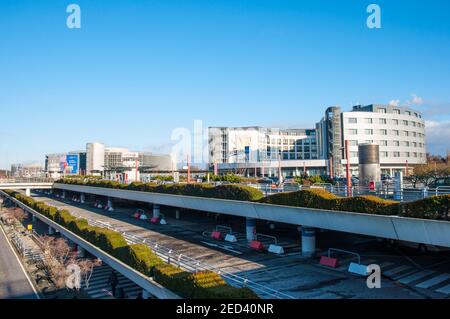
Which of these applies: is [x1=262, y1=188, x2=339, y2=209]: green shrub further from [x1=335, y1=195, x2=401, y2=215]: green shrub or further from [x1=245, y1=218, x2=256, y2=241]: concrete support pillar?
[x1=245, y1=218, x2=256, y2=241]: concrete support pillar

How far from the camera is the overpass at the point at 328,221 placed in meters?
16.1

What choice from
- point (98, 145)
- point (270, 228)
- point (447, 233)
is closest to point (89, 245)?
point (270, 228)

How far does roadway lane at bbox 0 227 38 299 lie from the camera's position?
25647 millimetres

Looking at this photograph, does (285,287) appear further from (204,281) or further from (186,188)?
(186,188)

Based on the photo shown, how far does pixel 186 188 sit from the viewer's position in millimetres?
33969

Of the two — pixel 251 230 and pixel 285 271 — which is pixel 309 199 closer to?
pixel 285 271

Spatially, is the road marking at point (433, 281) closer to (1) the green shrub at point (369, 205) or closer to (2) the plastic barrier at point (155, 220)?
(1) the green shrub at point (369, 205)

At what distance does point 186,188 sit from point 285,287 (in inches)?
719

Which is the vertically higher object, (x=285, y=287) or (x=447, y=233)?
(x=447, y=233)

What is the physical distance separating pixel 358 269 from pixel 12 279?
26.6 m
